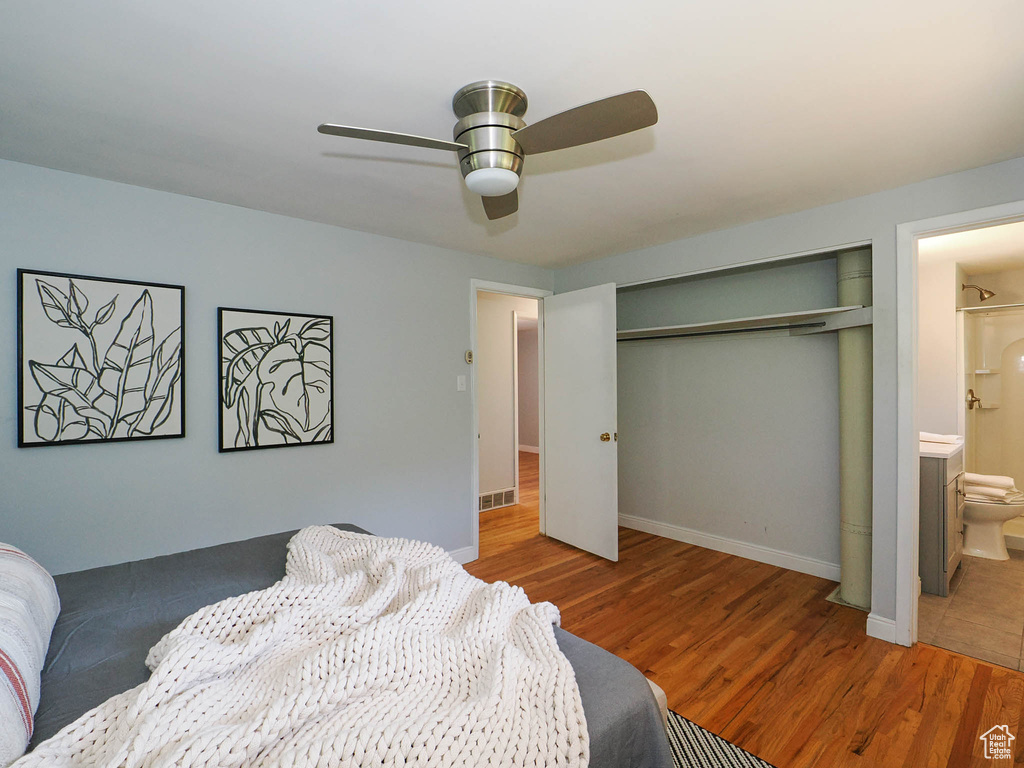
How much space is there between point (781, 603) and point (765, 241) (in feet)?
7.19

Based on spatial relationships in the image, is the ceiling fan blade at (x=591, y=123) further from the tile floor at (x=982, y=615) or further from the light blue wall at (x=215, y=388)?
the tile floor at (x=982, y=615)

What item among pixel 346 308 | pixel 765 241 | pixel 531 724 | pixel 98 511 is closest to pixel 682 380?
pixel 765 241

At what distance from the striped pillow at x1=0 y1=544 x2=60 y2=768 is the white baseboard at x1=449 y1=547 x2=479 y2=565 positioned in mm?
2445

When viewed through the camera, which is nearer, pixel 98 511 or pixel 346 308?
pixel 98 511

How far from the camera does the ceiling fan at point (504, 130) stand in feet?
4.60

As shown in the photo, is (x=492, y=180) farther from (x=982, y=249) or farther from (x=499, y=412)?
(x=499, y=412)

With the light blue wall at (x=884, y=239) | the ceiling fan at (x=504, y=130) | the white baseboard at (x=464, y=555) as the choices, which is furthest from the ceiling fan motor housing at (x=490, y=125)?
the white baseboard at (x=464, y=555)

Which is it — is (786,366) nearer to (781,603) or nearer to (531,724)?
(781,603)

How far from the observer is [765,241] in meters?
3.12

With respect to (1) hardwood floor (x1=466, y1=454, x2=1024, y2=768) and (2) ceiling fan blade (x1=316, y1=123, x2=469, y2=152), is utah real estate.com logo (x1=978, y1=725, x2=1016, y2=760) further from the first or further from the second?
(2) ceiling fan blade (x1=316, y1=123, x2=469, y2=152)

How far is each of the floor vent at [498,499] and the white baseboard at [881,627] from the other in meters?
3.51

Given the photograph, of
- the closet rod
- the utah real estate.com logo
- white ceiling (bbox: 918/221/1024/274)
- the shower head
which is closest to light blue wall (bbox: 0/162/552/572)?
the closet rod

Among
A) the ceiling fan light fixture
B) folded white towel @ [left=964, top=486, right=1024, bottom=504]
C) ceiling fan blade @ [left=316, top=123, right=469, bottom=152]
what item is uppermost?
ceiling fan blade @ [left=316, top=123, right=469, bottom=152]

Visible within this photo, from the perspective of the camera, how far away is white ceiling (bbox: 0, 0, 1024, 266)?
1.38 m
